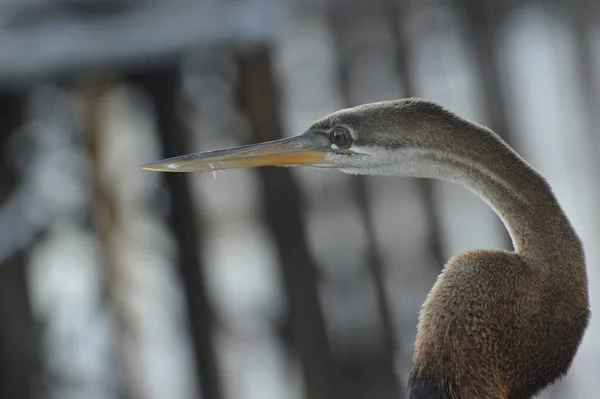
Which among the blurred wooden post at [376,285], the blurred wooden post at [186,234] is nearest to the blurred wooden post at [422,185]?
the blurred wooden post at [376,285]

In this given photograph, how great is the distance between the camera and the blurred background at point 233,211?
603cm

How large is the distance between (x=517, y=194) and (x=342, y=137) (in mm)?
421

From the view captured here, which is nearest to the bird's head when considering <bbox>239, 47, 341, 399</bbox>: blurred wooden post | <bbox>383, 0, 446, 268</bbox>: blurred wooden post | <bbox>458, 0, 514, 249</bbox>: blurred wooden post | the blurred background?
the blurred background

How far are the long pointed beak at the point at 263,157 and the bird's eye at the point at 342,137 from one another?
4cm

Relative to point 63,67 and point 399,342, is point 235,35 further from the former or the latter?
point 399,342

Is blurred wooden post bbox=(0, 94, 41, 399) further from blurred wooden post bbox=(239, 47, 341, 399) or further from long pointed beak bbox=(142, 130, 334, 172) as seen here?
long pointed beak bbox=(142, 130, 334, 172)

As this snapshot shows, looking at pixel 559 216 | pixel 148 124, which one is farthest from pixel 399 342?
pixel 559 216

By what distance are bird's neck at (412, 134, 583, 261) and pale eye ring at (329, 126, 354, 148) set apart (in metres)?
0.23

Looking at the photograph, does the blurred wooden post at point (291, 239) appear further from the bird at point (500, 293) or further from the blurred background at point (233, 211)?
the bird at point (500, 293)

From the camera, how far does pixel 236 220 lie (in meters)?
6.38

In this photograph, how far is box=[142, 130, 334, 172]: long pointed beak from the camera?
2475mm

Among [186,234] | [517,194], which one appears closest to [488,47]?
[186,234]

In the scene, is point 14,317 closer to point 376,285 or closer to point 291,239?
point 291,239

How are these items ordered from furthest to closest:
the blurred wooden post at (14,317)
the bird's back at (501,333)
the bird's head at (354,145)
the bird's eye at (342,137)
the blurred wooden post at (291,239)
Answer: the blurred wooden post at (291,239)
the blurred wooden post at (14,317)
the bird's eye at (342,137)
the bird's head at (354,145)
the bird's back at (501,333)
